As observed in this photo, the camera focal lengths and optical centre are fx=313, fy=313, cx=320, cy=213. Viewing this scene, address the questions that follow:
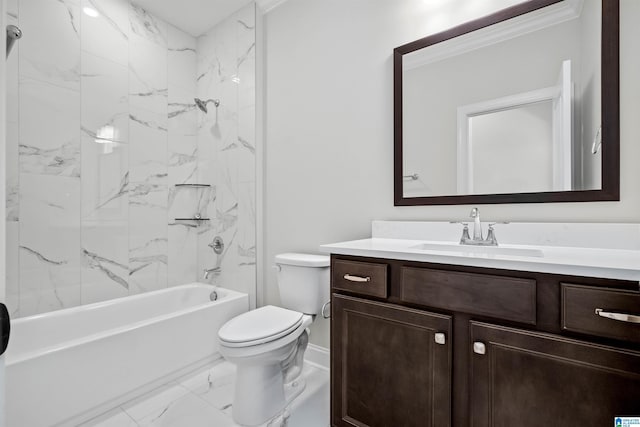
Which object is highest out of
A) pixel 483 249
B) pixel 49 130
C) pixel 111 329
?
pixel 49 130

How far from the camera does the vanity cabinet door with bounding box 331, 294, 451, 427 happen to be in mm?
1144

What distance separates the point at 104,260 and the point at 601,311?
2.81 metres

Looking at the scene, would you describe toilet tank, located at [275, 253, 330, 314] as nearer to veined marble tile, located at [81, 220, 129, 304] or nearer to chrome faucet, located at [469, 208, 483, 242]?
chrome faucet, located at [469, 208, 483, 242]

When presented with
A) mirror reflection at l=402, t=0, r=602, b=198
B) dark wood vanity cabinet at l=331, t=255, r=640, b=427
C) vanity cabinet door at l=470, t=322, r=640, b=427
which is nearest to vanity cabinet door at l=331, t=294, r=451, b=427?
dark wood vanity cabinet at l=331, t=255, r=640, b=427

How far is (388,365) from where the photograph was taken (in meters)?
1.26

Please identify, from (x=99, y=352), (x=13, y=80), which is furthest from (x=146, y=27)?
(x=99, y=352)

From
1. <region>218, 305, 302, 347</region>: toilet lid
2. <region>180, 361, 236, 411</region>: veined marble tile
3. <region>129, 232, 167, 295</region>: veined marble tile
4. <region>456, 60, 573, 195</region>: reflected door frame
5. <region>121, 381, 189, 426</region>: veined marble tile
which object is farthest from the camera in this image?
<region>129, 232, 167, 295</region>: veined marble tile

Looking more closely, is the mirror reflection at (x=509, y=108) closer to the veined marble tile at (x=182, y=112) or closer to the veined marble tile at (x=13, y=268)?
the veined marble tile at (x=182, y=112)

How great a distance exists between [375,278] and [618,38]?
1.36 m

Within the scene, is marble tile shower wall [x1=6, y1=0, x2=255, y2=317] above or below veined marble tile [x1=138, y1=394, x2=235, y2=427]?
above

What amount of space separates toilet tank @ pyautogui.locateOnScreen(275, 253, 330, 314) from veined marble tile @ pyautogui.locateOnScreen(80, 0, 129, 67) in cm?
206

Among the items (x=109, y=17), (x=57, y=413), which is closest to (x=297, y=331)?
(x=57, y=413)

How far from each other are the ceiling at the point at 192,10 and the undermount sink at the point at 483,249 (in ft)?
7.66

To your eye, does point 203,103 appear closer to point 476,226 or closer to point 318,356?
point 318,356
